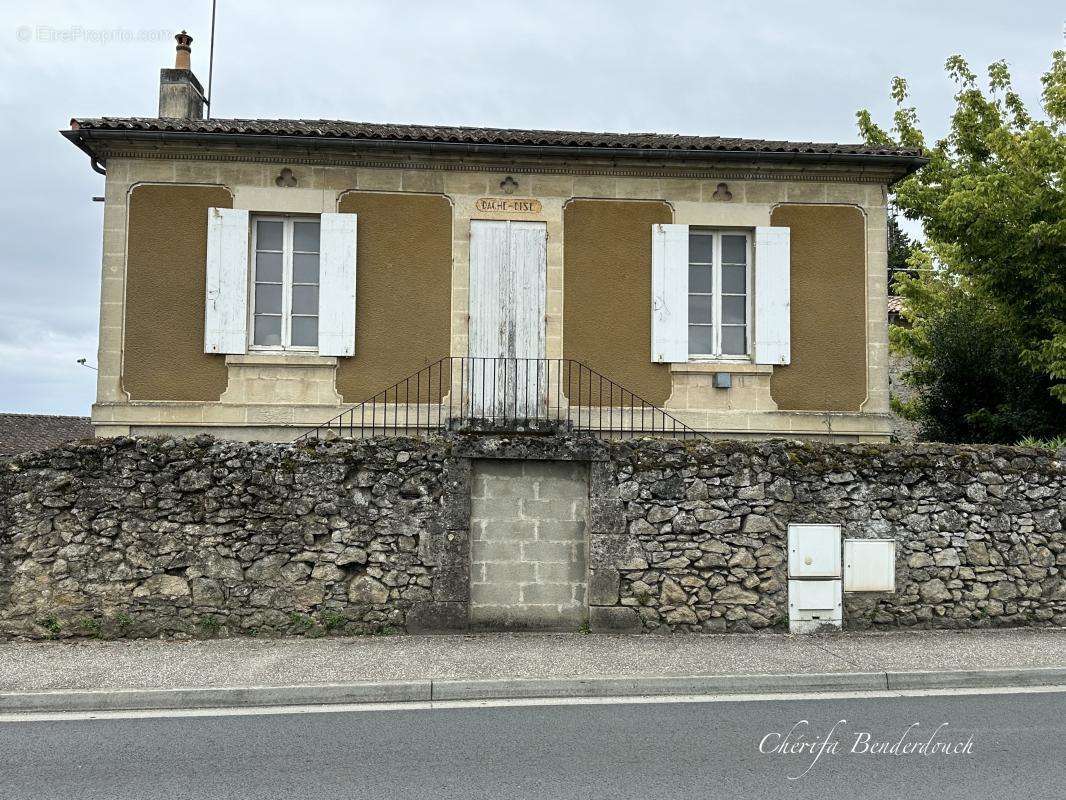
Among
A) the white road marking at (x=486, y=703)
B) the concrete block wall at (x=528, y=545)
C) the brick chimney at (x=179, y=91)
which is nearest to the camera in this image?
the white road marking at (x=486, y=703)

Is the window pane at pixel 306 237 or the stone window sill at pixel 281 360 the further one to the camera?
the window pane at pixel 306 237

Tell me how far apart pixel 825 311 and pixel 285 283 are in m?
7.02

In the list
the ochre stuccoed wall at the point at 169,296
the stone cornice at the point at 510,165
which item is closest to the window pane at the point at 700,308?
the stone cornice at the point at 510,165

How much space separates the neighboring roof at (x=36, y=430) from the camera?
30.7m

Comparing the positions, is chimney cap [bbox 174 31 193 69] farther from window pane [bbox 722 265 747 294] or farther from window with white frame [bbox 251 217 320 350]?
window pane [bbox 722 265 747 294]

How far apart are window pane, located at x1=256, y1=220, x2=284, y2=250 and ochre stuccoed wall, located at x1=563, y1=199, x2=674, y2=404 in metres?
3.70

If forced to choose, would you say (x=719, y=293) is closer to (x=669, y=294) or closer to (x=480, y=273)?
(x=669, y=294)

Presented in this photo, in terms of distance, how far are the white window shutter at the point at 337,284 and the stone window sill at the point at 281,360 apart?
12 centimetres

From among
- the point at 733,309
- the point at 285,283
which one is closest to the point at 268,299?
the point at 285,283

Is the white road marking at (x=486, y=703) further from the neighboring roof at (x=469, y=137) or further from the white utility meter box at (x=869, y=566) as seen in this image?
the neighboring roof at (x=469, y=137)

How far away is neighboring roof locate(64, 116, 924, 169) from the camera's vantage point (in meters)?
10.3

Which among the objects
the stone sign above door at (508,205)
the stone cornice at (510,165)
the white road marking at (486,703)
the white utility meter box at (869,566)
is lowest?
the white road marking at (486,703)

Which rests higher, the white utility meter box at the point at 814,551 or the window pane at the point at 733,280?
the window pane at the point at 733,280
